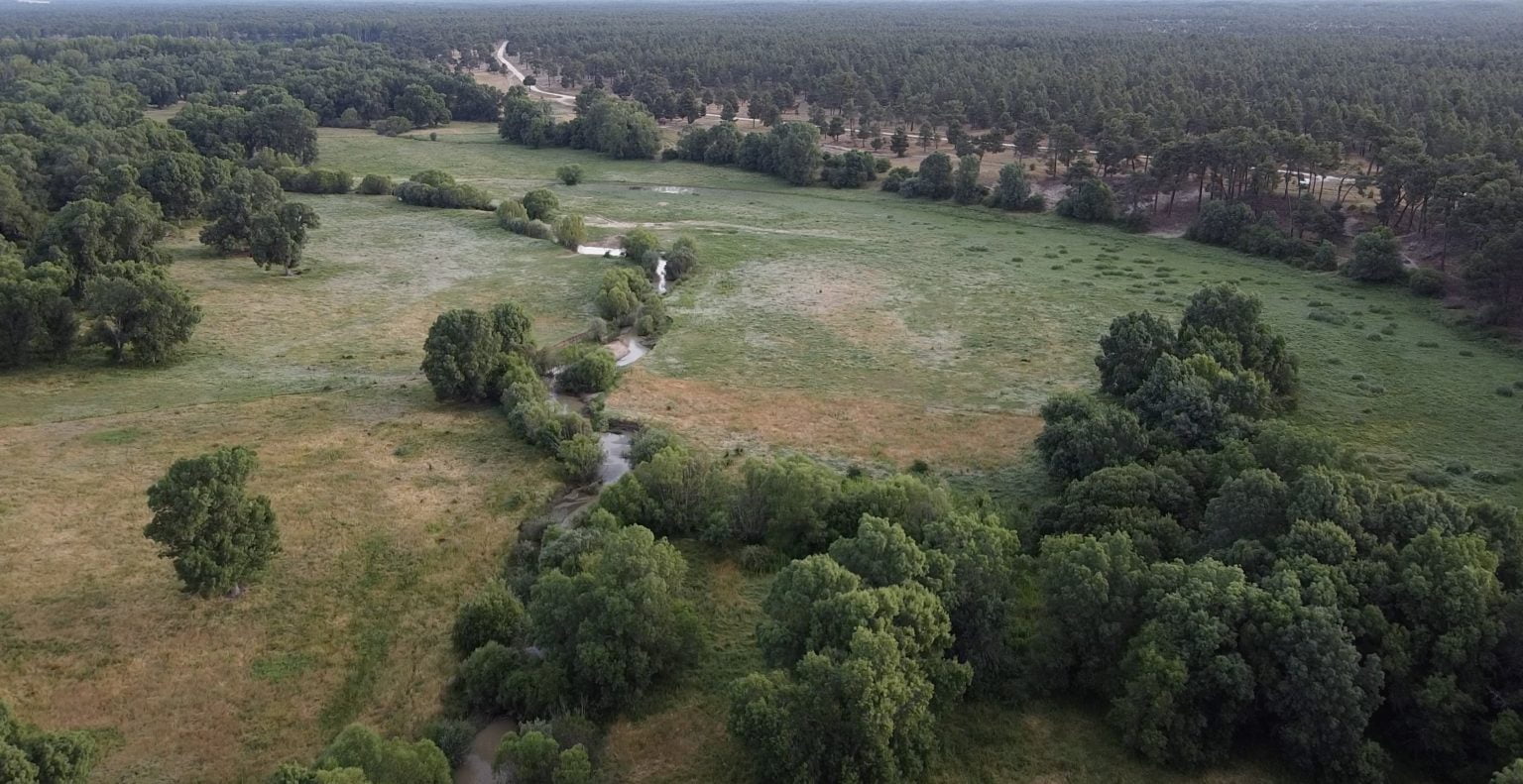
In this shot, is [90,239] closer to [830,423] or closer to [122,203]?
[122,203]

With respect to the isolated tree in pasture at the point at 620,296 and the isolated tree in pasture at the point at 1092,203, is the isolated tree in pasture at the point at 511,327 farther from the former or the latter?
the isolated tree in pasture at the point at 1092,203

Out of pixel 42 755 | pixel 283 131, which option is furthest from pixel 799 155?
pixel 42 755

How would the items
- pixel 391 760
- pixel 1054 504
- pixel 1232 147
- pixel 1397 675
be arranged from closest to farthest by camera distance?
1. pixel 391 760
2. pixel 1397 675
3. pixel 1054 504
4. pixel 1232 147

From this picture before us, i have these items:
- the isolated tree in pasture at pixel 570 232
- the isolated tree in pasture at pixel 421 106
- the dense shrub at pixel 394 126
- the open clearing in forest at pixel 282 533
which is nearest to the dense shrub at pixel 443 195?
the isolated tree in pasture at pixel 570 232

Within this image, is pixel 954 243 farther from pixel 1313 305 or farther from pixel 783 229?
pixel 1313 305

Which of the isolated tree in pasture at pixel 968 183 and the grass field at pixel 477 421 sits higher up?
the isolated tree in pasture at pixel 968 183

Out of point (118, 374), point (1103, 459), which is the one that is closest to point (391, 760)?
point (1103, 459)

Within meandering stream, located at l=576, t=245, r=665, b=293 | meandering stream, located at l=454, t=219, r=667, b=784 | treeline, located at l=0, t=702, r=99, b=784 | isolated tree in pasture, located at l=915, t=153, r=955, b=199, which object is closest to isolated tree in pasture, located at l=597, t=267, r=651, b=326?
meandering stream, located at l=454, t=219, r=667, b=784
